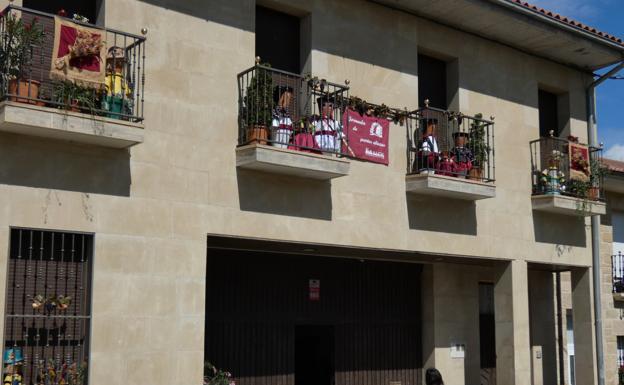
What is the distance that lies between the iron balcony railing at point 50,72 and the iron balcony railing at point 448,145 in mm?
5203

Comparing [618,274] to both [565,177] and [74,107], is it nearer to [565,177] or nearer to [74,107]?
[565,177]

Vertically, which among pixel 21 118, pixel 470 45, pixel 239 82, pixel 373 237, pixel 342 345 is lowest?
pixel 342 345

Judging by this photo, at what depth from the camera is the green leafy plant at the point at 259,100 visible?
40.0 ft

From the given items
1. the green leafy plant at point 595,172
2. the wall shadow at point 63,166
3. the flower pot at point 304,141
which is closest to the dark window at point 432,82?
the green leafy plant at point 595,172

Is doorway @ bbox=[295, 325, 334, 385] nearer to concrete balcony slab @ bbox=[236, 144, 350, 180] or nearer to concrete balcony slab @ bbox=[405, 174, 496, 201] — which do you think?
concrete balcony slab @ bbox=[405, 174, 496, 201]

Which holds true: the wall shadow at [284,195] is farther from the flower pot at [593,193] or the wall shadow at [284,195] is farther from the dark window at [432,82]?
the flower pot at [593,193]

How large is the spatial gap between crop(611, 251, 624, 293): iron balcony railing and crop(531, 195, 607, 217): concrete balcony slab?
2622 mm

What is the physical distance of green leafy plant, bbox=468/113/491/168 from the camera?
15.1 m

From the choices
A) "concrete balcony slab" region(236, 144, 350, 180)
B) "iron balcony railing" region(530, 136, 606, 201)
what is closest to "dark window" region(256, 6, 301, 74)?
"concrete balcony slab" region(236, 144, 350, 180)

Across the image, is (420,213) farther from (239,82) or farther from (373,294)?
(239,82)

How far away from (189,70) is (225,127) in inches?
37.0

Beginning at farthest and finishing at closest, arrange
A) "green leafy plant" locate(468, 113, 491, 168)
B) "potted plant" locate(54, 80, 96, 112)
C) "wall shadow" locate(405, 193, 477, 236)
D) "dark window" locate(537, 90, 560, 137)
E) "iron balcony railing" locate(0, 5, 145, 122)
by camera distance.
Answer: "dark window" locate(537, 90, 560, 137)
"green leafy plant" locate(468, 113, 491, 168)
"wall shadow" locate(405, 193, 477, 236)
"potted plant" locate(54, 80, 96, 112)
"iron balcony railing" locate(0, 5, 145, 122)

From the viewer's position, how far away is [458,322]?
16.9 m

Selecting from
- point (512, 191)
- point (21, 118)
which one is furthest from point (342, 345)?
point (21, 118)
